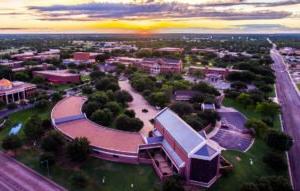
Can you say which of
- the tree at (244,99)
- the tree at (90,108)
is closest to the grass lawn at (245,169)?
the tree at (244,99)

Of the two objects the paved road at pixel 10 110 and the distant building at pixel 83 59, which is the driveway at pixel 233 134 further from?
the distant building at pixel 83 59

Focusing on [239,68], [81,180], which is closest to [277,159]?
[81,180]

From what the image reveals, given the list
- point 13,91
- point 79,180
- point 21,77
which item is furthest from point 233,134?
point 21,77

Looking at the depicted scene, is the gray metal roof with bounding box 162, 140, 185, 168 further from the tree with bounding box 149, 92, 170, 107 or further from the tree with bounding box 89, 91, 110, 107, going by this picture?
the tree with bounding box 89, 91, 110, 107

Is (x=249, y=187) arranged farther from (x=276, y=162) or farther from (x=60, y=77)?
(x=60, y=77)

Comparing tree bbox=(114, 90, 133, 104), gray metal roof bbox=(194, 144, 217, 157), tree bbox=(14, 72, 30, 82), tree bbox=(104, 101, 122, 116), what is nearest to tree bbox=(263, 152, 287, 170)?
gray metal roof bbox=(194, 144, 217, 157)

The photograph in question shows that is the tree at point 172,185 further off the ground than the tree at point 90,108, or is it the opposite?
the tree at point 90,108

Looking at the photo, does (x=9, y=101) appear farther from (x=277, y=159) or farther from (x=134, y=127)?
(x=277, y=159)
